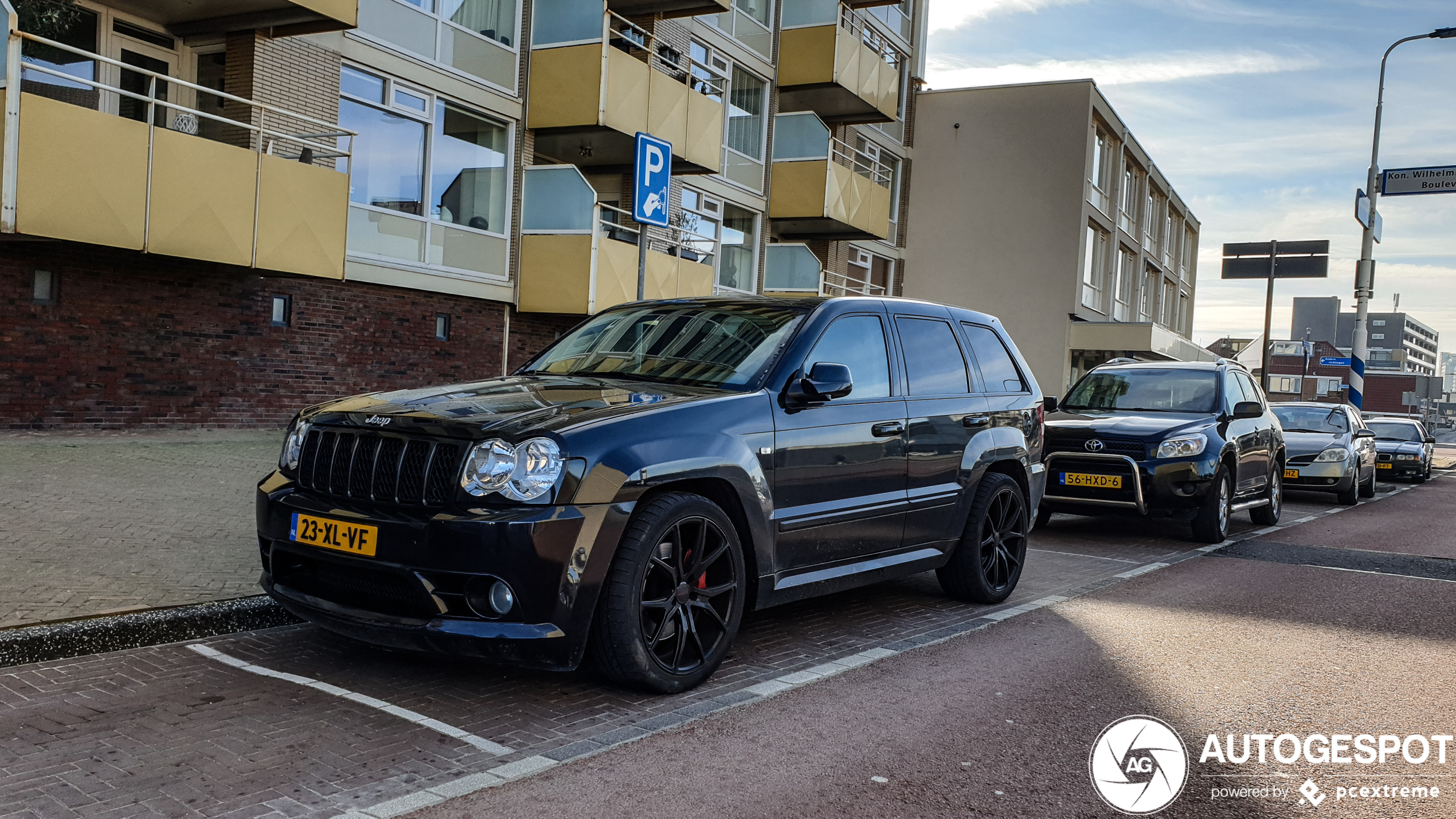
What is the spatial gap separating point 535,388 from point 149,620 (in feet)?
7.03

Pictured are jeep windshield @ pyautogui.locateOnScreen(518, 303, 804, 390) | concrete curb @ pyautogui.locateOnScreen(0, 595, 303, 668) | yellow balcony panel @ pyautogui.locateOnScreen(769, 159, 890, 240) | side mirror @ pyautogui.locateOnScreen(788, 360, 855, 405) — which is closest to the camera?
concrete curb @ pyautogui.locateOnScreen(0, 595, 303, 668)

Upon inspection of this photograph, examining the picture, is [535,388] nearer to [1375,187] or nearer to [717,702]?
[717,702]

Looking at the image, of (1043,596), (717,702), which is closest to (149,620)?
(717,702)

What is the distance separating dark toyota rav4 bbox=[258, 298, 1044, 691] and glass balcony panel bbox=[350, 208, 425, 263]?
9.20 m

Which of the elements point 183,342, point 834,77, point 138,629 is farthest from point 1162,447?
point 834,77

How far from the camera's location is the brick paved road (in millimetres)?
3395

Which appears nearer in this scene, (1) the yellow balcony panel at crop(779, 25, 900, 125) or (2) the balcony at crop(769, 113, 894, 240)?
(2) the balcony at crop(769, 113, 894, 240)

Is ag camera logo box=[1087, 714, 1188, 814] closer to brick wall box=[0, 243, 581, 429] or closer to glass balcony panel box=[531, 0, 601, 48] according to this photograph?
brick wall box=[0, 243, 581, 429]

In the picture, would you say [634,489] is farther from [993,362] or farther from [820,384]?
[993,362]

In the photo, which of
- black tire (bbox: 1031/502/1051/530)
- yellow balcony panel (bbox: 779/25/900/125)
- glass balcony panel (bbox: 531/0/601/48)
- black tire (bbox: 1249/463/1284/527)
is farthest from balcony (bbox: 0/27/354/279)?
yellow balcony panel (bbox: 779/25/900/125)

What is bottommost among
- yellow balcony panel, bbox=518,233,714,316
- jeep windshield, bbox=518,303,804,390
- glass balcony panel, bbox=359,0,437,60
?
jeep windshield, bbox=518,303,804,390

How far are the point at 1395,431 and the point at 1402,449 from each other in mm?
1399

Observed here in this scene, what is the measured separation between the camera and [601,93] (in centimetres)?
1689

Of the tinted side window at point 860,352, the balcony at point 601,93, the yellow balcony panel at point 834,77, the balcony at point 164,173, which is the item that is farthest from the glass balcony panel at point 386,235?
the yellow balcony panel at point 834,77
